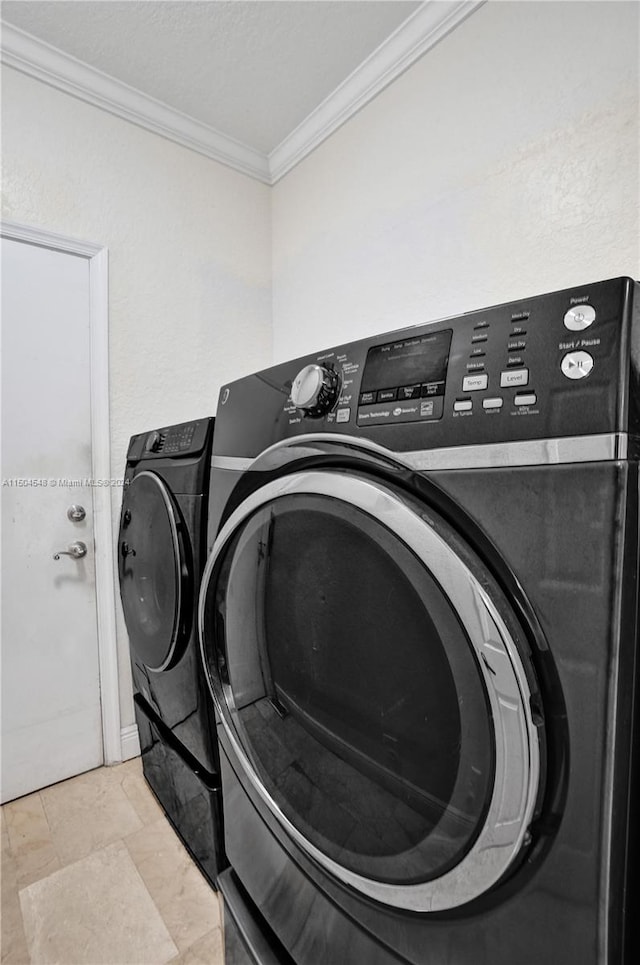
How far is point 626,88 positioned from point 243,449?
50.0 inches

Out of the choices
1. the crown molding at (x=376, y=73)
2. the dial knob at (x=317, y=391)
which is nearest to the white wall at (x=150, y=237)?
the crown molding at (x=376, y=73)

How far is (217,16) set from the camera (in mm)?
1570

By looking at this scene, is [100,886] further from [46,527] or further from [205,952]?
[46,527]

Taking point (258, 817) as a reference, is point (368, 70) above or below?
above

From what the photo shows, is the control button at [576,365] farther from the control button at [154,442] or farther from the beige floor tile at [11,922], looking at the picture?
the beige floor tile at [11,922]

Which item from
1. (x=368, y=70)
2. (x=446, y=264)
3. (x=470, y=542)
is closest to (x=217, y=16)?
(x=368, y=70)

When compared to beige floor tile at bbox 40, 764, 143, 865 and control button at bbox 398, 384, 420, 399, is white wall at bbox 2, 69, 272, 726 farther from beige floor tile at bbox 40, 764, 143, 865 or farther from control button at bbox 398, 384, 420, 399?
control button at bbox 398, 384, 420, 399

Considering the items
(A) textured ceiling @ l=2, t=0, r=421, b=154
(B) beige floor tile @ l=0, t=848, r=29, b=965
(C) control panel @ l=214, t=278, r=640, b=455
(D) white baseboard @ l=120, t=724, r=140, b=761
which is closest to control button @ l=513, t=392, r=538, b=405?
(C) control panel @ l=214, t=278, r=640, b=455

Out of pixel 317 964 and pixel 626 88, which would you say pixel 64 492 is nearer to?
pixel 317 964

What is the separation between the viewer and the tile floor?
3.60ft

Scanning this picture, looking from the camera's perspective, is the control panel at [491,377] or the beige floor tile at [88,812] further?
the beige floor tile at [88,812]

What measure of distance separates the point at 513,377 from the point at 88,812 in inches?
74.4

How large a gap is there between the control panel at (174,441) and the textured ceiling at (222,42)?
1410 mm

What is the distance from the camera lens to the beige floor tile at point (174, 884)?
1150 millimetres
